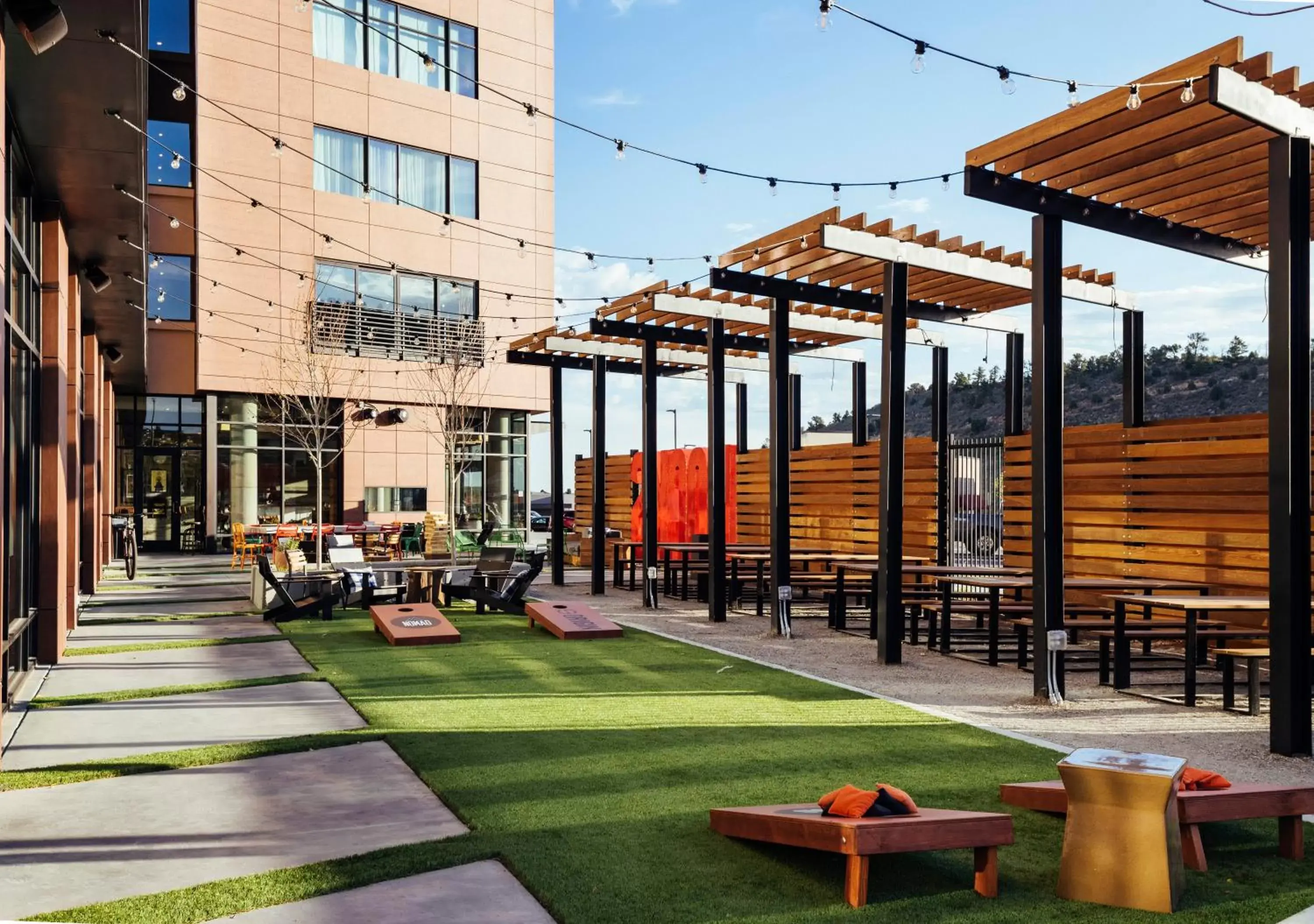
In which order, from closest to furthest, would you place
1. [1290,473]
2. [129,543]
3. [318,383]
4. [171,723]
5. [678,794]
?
[678,794], [1290,473], [171,723], [129,543], [318,383]

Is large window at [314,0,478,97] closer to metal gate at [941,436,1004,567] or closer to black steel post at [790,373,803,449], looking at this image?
black steel post at [790,373,803,449]

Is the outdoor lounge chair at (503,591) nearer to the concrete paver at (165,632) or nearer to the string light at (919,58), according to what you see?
the concrete paver at (165,632)

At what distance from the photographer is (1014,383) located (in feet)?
45.2

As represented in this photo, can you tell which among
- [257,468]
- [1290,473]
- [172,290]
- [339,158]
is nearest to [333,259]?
[339,158]

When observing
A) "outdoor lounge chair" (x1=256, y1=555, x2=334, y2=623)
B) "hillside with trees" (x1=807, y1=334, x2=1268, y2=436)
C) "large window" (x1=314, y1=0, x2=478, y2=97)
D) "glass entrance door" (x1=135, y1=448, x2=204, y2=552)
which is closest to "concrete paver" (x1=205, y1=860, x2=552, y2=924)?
"outdoor lounge chair" (x1=256, y1=555, x2=334, y2=623)

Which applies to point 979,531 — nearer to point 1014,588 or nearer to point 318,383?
point 1014,588

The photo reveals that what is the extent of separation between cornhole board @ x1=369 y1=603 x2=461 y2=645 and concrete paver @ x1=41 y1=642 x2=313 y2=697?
95cm

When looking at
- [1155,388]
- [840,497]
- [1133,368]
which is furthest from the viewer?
[1155,388]

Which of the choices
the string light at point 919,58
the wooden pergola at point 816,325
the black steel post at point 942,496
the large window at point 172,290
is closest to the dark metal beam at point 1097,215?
the wooden pergola at point 816,325

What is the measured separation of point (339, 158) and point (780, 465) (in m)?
18.2

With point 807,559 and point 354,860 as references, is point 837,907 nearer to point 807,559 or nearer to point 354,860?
point 354,860

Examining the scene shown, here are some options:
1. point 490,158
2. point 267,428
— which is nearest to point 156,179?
point 267,428

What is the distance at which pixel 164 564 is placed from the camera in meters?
22.1

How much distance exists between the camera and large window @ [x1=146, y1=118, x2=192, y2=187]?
24219mm
